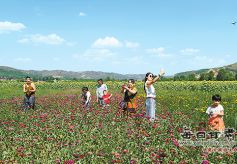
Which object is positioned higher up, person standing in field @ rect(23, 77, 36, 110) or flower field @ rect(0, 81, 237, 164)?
person standing in field @ rect(23, 77, 36, 110)

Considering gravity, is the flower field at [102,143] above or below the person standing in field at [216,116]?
below

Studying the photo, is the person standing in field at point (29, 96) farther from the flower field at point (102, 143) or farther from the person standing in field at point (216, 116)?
the person standing in field at point (216, 116)

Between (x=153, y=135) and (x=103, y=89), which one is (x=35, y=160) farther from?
(x=103, y=89)

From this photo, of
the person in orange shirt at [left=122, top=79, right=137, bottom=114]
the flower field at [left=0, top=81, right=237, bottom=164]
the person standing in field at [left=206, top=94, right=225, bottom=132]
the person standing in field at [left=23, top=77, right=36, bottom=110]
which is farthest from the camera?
the person standing in field at [left=23, top=77, right=36, bottom=110]

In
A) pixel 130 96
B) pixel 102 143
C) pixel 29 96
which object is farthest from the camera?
pixel 29 96

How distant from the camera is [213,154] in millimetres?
7148

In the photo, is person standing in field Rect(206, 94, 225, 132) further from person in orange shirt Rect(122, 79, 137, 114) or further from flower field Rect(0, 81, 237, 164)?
person in orange shirt Rect(122, 79, 137, 114)

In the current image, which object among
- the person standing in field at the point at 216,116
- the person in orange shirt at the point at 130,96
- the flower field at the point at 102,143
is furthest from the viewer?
the person in orange shirt at the point at 130,96

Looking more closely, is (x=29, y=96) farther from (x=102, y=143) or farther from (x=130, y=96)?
(x=102, y=143)

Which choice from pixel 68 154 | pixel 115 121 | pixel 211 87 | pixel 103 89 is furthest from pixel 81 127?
pixel 211 87

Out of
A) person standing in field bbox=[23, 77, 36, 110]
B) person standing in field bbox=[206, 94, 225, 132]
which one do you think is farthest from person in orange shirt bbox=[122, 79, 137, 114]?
person standing in field bbox=[23, 77, 36, 110]

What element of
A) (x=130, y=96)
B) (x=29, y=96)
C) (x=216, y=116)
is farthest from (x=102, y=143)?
(x=29, y=96)

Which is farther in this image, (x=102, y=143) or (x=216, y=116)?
(x=216, y=116)

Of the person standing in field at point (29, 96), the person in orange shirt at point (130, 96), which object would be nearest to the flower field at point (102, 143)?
the person in orange shirt at point (130, 96)
